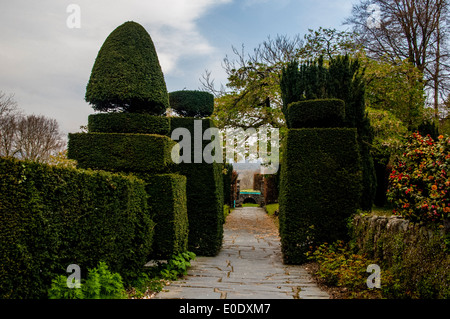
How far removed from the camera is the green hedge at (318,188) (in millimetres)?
7270

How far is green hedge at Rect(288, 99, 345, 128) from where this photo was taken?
768 cm

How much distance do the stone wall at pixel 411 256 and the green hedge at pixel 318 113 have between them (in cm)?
294

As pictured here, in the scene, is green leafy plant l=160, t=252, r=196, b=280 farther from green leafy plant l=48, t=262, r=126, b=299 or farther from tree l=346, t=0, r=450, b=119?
tree l=346, t=0, r=450, b=119

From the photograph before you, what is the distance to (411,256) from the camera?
406 centimetres

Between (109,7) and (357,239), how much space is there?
6.73 m

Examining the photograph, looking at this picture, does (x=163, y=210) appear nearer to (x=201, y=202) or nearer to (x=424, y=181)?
(x=201, y=202)

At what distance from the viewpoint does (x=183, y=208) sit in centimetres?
709

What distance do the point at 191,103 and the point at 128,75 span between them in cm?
285

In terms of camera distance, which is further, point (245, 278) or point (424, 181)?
point (245, 278)

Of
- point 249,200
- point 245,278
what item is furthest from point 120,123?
point 249,200

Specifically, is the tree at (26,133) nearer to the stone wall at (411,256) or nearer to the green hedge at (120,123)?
the green hedge at (120,123)
